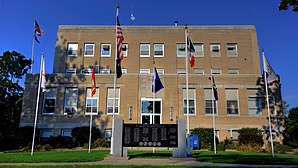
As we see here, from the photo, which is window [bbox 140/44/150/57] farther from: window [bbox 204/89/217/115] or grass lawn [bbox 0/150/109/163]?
grass lawn [bbox 0/150/109/163]

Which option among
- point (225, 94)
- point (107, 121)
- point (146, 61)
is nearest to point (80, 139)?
point (107, 121)

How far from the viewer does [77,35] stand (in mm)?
35938

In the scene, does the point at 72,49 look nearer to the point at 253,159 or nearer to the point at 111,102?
the point at 111,102

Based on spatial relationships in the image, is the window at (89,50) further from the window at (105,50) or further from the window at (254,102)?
the window at (254,102)

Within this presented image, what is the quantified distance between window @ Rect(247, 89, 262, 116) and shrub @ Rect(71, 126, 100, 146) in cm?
1641

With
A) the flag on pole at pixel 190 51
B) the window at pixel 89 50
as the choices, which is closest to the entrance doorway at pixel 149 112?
the flag on pole at pixel 190 51

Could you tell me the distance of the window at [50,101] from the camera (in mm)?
29375

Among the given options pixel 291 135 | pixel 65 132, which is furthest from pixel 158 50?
pixel 291 135

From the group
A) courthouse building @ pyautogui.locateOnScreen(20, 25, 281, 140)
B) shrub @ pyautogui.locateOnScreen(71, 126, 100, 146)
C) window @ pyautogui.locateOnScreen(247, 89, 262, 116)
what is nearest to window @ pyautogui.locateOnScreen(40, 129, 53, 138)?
courthouse building @ pyautogui.locateOnScreen(20, 25, 281, 140)

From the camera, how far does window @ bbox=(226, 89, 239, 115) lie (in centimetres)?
2873

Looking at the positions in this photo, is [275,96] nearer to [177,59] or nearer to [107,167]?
[177,59]

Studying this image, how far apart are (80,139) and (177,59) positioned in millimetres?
16111

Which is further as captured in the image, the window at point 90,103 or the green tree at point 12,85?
the green tree at point 12,85

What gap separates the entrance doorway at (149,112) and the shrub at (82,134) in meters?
5.10
